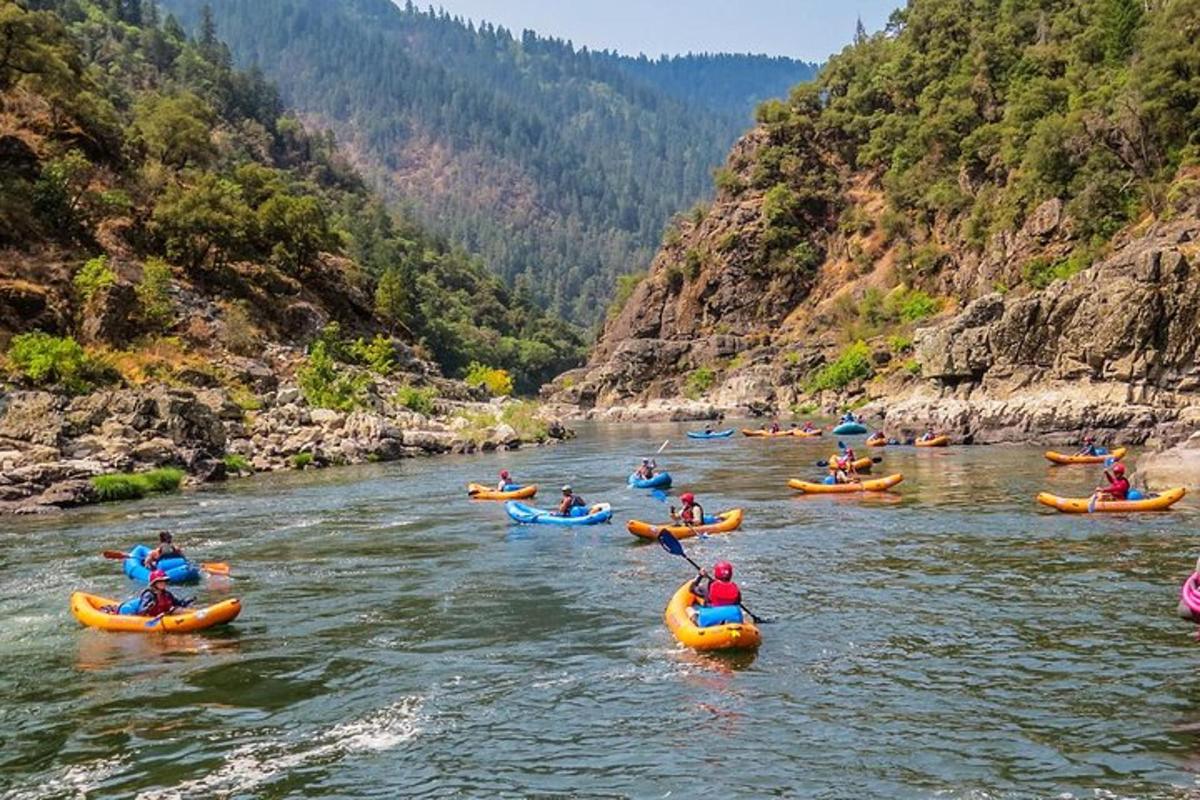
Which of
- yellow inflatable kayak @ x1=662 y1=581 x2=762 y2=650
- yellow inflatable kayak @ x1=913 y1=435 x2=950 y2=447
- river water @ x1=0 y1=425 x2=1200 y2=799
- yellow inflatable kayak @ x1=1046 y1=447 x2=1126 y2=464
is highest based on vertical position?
yellow inflatable kayak @ x1=913 y1=435 x2=950 y2=447

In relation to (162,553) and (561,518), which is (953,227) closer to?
(561,518)

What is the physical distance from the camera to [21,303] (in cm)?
5141

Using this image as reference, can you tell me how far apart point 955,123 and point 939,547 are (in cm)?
8681

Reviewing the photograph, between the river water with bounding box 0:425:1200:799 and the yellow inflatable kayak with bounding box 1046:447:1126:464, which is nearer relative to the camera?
the river water with bounding box 0:425:1200:799

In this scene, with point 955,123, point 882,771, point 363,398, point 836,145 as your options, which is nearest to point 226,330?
point 363,398

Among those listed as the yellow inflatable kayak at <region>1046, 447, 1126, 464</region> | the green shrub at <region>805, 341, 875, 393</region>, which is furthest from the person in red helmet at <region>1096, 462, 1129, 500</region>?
the green shrub at <region>805, 341, 875, 393</region>

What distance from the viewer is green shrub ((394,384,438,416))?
63.3 m

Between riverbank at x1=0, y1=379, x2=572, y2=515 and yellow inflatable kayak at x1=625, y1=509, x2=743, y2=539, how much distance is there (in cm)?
1977

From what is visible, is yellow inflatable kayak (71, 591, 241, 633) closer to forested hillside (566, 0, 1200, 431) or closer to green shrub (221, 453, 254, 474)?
green shrub (221, 453, 254, 474)

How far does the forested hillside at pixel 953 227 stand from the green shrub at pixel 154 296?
45981mm

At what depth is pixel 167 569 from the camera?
20.7 meters

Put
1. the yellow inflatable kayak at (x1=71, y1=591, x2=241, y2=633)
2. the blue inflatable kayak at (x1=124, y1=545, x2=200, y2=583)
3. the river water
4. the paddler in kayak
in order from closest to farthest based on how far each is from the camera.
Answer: the river water, the yellow inflatable kayak at (x1=71, y1=591, x2=241, y2=633), the paddler in kayak, the blue inflatable kayak at (x1=124, y1=545, x2=200, y2=583)

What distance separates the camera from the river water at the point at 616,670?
10.7 m

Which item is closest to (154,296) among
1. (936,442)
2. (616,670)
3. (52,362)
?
(52,362)
